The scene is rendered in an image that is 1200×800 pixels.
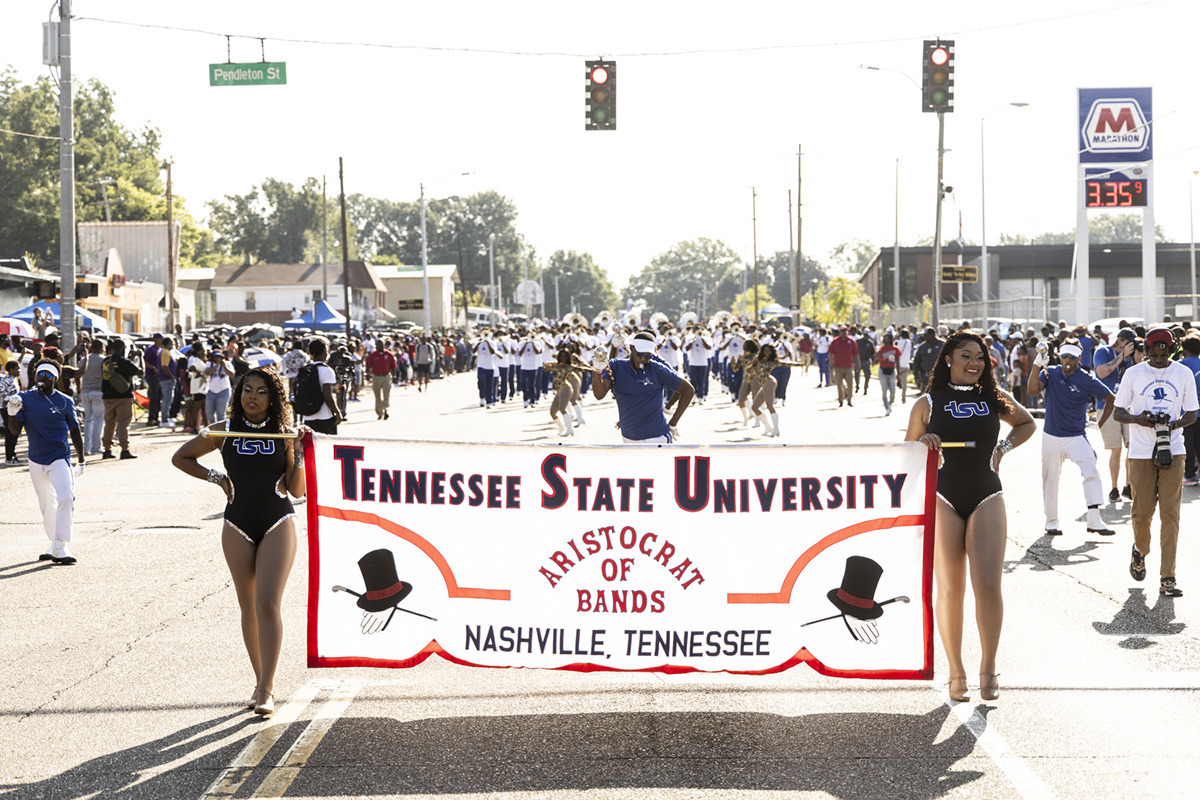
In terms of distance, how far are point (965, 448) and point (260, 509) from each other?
3.45m

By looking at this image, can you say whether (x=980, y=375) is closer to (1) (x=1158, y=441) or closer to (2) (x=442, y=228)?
(1) (x=1158, y=441)

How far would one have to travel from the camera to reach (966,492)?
21.1 ft

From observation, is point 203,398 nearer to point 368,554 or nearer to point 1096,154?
point 368,554

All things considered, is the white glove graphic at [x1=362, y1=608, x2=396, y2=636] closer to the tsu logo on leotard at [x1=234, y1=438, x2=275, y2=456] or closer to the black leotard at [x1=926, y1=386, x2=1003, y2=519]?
the tsu logo on leotard at [x1=234, y1=438, x2=275, y2=456]

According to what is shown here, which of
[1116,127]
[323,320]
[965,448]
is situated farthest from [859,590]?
[323,320]

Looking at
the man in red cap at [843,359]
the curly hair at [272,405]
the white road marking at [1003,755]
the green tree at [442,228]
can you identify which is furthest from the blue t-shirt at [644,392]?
the green tree at [442,228]

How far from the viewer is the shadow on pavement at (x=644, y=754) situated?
5.26m

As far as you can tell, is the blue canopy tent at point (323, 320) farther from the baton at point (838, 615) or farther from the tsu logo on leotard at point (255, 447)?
the baton at point (838, 615)

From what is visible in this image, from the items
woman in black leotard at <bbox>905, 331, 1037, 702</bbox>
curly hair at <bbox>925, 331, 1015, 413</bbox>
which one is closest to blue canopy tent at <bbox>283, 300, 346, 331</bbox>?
curly hair at <bbox>925, 331, 1015, 413</bbox>

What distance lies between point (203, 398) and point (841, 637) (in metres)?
20.4

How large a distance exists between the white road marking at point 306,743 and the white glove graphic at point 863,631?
2475mm

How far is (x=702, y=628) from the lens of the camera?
6.20 meters

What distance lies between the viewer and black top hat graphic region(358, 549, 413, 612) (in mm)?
6359

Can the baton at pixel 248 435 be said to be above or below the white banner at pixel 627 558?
above
